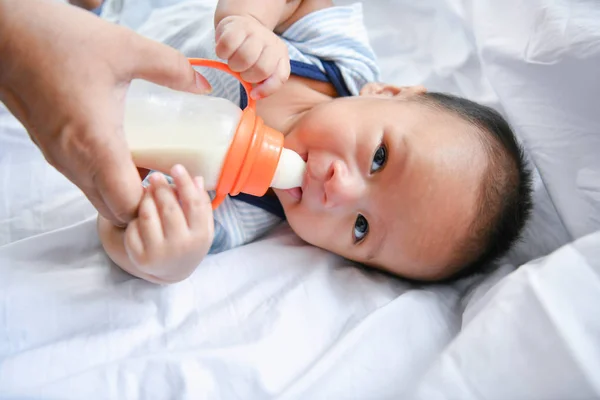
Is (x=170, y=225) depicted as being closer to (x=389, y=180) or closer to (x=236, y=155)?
(x=236, y=155)

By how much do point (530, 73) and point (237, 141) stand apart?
0.66 meters

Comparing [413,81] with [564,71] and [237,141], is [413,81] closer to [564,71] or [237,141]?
Answer: [564,71]

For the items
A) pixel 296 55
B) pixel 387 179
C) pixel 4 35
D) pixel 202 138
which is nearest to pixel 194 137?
pixel 202 138

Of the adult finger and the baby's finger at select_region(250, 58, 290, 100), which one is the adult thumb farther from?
the baby's finger at select_region(250, 58, 290, 100)

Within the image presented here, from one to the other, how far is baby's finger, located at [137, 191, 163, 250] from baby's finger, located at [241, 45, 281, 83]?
0.27 metres

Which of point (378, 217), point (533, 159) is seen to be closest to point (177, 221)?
point (378, 217)

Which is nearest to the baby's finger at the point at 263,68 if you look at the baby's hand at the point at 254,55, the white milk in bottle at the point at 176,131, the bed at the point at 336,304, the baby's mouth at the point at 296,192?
the baby's hand at the point at 254,55

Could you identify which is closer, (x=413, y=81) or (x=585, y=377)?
(x=585, y=377)

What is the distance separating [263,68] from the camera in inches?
31.6

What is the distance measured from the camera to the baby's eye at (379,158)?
2.96 feet

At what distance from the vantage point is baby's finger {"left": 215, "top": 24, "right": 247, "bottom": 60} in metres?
0.79

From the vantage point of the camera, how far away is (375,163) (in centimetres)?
91

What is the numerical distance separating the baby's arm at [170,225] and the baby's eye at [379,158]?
34cm

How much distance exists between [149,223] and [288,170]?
0.82ft
